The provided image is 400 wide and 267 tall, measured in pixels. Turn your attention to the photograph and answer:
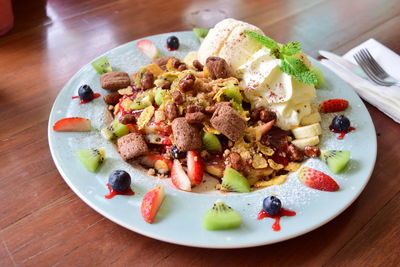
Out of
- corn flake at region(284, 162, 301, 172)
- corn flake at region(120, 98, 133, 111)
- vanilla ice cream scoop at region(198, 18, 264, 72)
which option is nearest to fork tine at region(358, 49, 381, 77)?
vanilla ice cream scoop at region(198, 18, 264, 72)

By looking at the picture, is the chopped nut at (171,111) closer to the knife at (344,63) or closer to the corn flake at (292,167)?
the corn flake at (292,167)

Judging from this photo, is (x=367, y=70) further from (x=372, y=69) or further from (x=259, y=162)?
(x=259, y=162)

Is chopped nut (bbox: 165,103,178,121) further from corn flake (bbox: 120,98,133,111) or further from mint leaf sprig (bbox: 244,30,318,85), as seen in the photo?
mint leaf sprig (bbox: 244,30,318,85)

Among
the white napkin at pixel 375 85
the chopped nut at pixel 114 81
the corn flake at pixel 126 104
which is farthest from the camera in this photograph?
the white napkin at pixel 375 85

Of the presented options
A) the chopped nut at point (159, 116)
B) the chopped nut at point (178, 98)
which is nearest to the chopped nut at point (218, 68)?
the chopped nut at point (178, 98)

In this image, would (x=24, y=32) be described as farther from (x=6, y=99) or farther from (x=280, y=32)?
(x=280, y=32)

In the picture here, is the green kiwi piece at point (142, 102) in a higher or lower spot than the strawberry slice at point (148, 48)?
lower
